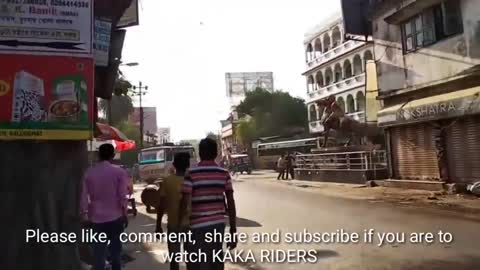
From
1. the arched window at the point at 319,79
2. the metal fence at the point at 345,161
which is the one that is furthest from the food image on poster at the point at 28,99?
the arched window at the point at 319,79

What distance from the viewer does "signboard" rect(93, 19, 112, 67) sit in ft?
21.7

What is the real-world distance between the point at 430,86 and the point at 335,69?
96.4 feet

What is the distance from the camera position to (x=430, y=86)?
707 inches

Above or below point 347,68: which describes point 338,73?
below

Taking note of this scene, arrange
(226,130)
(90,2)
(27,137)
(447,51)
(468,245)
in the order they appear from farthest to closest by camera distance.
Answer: (226,130), (447,51), (468,245), (90,2), (27,137)

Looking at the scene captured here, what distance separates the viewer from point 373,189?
19672 millimetres

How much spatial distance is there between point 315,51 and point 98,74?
46.6m

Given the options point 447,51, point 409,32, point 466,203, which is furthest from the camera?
point 409,32

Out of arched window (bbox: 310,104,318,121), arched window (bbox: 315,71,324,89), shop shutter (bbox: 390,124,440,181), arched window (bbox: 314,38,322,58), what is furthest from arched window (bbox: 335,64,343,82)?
shop shutter (bbox: 390,124,440,181)

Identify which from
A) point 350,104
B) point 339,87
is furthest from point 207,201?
point 339,87

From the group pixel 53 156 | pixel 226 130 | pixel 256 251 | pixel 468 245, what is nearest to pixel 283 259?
pixel 256 251

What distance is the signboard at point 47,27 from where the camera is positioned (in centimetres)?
516

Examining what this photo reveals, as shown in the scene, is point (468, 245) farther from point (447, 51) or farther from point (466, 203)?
point (447, 51)

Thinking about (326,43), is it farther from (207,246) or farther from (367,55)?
(207,246)
